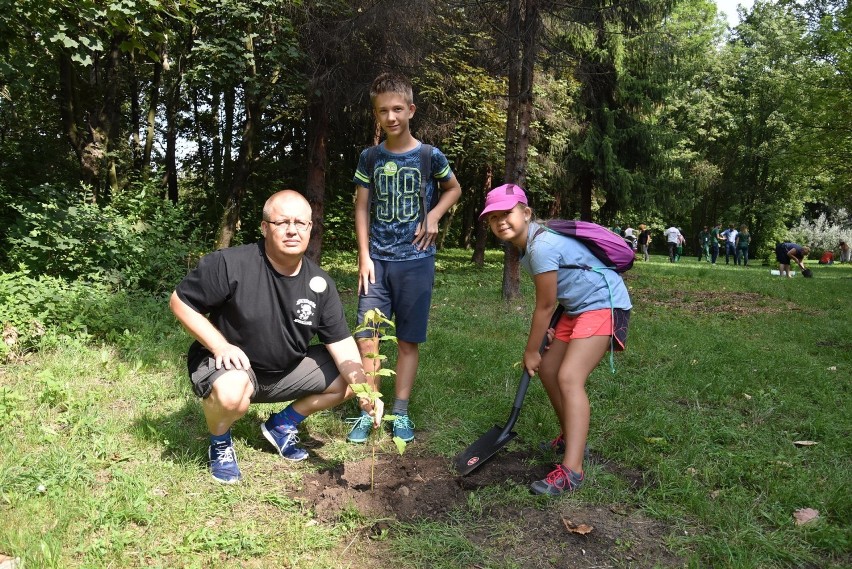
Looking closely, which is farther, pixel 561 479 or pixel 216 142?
pixel 216 142

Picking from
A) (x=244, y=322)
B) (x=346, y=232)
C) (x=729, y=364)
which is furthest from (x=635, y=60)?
(x=244, y=322)

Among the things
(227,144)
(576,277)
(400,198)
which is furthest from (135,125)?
(576,277)

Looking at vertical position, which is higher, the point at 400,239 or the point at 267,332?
the point at 400,239

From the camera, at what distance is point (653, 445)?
340 cm

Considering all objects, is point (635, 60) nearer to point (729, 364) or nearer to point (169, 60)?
point (169, 60)

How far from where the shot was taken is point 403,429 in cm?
343

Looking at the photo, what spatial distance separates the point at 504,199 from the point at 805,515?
1973 millimetres

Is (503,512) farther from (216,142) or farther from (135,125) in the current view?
(216,142)

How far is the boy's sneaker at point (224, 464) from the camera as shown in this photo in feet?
9.29

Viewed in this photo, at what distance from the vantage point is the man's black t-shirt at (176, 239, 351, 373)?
2.74 metres

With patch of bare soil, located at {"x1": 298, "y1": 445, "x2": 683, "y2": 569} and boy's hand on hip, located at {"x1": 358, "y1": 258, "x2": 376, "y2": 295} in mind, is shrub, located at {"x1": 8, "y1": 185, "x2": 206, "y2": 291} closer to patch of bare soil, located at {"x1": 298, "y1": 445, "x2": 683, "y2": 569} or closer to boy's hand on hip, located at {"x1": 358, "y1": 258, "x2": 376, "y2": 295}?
boy's hand on hip, located at {"x1": 358, "y1": 258, "x2": 376, "y2": 295}

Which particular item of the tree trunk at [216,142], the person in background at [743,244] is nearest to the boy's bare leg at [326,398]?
the tree trunk at [216,142]

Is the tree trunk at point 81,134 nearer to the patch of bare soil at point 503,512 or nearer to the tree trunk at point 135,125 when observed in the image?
the tree trunk at point 135,125

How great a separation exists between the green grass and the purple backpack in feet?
3.55
